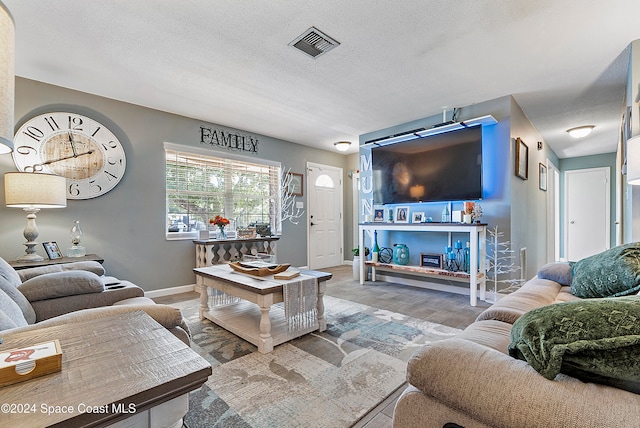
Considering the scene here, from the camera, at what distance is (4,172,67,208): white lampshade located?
2443 mm

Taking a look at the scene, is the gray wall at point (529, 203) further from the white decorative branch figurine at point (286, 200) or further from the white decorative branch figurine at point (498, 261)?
the white decorative branch figurine at point (286, 200)

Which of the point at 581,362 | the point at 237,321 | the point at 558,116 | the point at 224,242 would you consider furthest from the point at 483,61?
the point at 224,242

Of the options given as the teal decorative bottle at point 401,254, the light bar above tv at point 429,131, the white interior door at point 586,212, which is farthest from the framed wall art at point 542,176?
the teal decorative bottle at point 401,254

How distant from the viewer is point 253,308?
2.91 metres

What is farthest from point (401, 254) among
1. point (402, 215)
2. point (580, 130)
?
point (580, 130)

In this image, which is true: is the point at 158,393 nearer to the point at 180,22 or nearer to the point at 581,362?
the point at 581,362

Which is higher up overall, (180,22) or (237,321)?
(180,22)

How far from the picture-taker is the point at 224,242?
4098 mm

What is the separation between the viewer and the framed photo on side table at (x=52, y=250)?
2789 mm

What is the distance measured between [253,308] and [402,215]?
8.42 feet

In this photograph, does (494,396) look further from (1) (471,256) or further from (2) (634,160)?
(1) (471,256)

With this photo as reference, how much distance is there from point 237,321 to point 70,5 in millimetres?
2576

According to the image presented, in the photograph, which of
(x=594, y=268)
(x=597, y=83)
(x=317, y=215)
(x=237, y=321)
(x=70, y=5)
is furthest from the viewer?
(x=317, y=215)

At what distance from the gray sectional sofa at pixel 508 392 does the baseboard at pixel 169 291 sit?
362 centimetres
